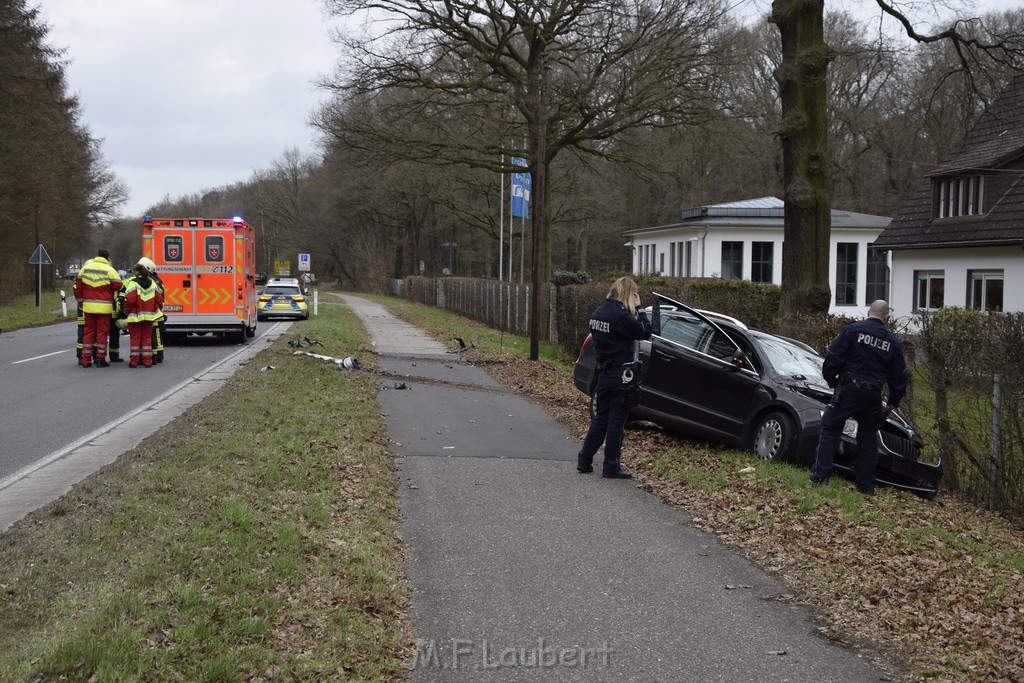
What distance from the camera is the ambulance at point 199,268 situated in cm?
2339

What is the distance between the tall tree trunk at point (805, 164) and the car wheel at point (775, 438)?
19.4ft

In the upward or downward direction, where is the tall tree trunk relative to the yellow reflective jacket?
upward

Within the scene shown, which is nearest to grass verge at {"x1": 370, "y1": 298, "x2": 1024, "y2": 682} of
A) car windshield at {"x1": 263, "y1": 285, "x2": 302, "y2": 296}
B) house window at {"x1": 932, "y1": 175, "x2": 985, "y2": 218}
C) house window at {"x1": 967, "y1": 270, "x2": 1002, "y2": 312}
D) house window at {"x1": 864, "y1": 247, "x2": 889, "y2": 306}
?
house window at {"x1": 967, "y1": 270, "x2": 1002, "y2": 312}

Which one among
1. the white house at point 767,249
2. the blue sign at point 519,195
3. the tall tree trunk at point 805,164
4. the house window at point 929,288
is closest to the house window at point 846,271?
the white house at point 767,249

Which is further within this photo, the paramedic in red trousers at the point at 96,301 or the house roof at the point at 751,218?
the house roof at the point at 751,218

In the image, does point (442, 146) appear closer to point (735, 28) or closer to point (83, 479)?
point (735, 28)

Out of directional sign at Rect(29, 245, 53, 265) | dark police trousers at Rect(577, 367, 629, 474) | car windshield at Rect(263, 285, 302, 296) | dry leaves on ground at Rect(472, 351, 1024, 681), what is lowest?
dry leaves on ground at Rect(472, 351, 1024, 681)

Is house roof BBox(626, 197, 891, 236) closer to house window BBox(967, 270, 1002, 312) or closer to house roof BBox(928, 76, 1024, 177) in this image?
house roof BBox(928, 76, 1024, 177)

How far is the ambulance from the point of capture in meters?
23.4

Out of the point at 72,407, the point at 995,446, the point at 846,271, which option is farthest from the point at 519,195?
the point at 995,446

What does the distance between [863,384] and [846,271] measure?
34932 millimetres

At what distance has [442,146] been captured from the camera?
96.1 ft

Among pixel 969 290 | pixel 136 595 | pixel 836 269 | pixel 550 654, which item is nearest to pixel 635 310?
pixel 550 654

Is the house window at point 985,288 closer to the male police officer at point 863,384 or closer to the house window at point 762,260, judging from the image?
the house window at point 762,260
